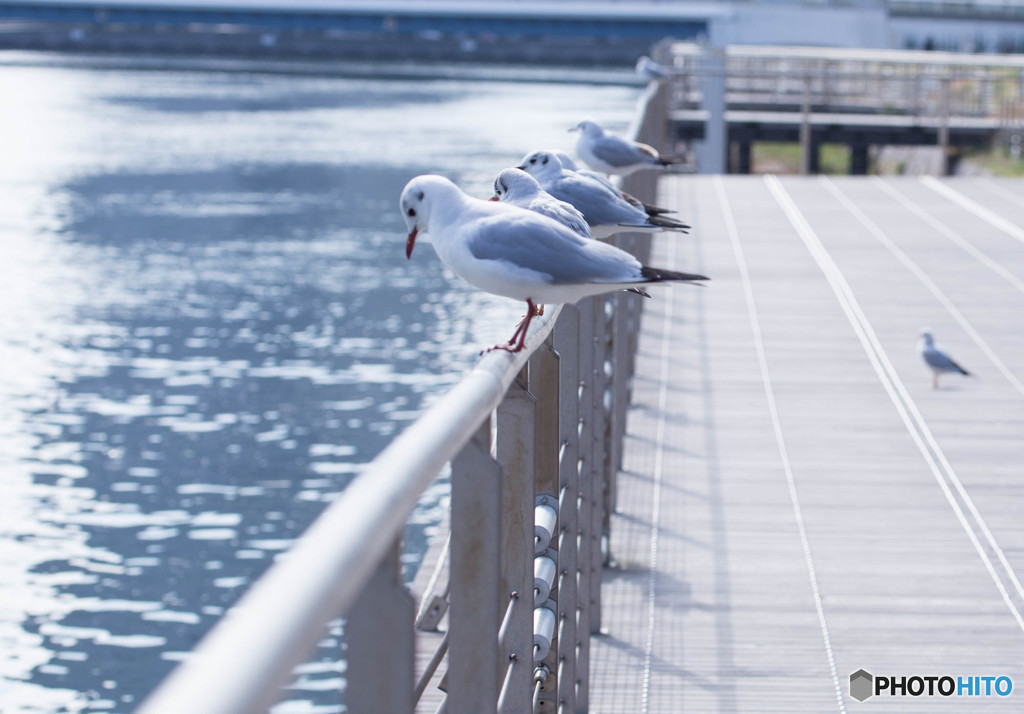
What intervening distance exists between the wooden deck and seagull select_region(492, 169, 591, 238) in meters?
Result: 1.04

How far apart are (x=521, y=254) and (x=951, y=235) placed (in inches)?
300

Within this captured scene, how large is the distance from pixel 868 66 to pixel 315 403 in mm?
22185

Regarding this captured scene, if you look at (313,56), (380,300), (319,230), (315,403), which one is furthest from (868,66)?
(313,56)

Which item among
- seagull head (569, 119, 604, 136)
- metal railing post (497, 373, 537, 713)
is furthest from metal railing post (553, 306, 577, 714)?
seagull head (569, 119, 604, 136)

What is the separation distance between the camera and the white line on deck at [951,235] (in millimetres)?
7988

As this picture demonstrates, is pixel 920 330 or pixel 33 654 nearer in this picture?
pixel 920 330

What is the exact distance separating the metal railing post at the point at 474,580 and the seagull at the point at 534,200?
1.08 m

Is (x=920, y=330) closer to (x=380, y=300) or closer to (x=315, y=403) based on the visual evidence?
(x=315, y=403)

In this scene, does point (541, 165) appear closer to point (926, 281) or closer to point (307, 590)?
point (307, 590)

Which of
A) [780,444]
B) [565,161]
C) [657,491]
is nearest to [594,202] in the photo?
[565,161]

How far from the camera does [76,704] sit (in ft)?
28.0

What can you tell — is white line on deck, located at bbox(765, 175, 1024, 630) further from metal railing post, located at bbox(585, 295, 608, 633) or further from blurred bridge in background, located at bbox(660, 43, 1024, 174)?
blurred bridge in background, located at bbox(660, 43, 1024, 174)

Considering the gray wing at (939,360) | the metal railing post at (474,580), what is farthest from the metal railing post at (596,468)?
the gray wing at (939,360)

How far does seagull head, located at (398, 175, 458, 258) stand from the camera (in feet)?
8.27
